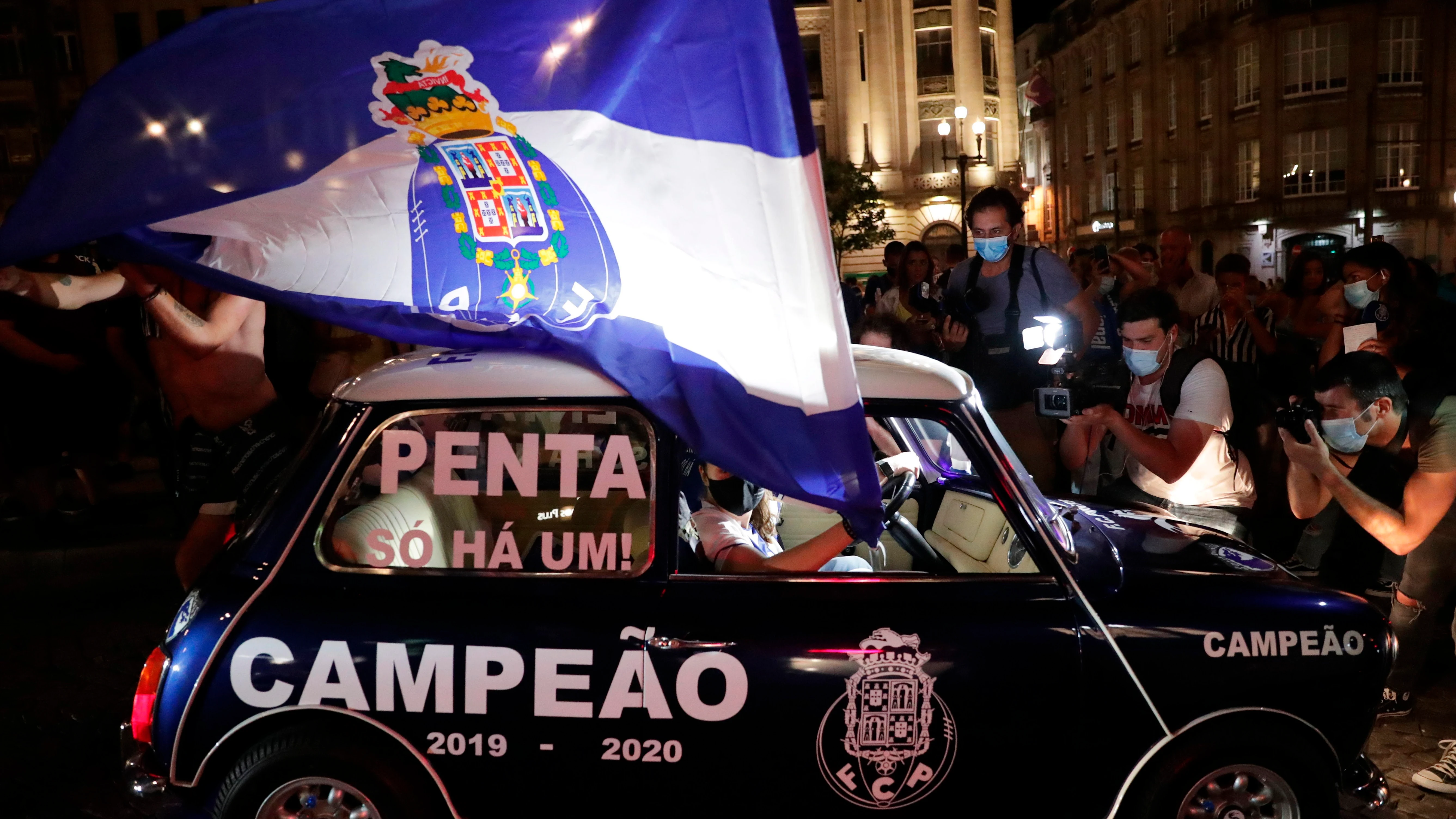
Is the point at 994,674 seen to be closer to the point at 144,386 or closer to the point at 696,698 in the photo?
the point at 696,698

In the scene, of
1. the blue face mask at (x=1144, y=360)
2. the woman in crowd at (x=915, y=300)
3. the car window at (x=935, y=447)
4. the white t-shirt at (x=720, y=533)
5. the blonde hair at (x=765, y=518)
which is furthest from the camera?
the woman in crowd at (x=915, y=300)

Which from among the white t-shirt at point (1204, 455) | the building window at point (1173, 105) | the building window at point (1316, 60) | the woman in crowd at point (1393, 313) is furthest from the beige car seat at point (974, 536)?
the building window at point (1173, 105)

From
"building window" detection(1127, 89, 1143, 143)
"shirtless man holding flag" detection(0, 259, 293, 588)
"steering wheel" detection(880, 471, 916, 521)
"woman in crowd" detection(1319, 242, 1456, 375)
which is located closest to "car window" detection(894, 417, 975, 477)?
"steering wheel" detection(880, 471, 916, 521)

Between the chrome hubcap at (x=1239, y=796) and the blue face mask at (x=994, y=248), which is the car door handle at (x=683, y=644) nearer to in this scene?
the chrome hubcap at (x=1239, y=796)

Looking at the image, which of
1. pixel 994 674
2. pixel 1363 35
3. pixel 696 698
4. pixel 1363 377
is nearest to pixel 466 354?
pixel 696 698

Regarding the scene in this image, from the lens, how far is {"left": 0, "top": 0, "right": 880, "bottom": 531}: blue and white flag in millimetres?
3064

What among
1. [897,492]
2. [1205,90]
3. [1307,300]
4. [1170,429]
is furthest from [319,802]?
[1205,90]

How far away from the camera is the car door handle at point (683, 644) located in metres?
3.08

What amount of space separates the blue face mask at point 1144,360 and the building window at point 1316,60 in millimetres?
48128

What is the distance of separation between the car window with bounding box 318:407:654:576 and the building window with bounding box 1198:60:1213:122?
54890 millimetres

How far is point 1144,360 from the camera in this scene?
15.6 ft

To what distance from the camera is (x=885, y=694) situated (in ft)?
10.1

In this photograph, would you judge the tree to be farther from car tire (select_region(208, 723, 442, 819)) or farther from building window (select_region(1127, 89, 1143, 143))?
car tire (select_region(208, 723, 442, 819))

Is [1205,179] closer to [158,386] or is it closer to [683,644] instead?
[158,386]
